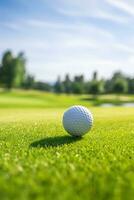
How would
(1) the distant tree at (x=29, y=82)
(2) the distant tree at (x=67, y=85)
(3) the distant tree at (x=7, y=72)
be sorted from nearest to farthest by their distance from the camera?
(3) the distant tree at (x=7, y=72), (2) the distant tree at (x=67, y=85), (1) the distant tree at (x=29, y=82)

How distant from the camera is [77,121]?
12180 mm

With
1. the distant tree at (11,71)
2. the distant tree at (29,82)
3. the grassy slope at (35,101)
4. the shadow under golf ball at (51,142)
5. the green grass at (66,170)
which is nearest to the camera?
the green grass at (66,170)

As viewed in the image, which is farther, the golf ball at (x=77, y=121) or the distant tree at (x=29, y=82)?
the distant tree at (x=29, y=82)

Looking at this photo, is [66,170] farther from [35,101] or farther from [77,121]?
[35,101]

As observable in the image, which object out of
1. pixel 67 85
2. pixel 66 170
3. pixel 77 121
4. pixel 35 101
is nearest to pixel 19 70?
pixel 35 101

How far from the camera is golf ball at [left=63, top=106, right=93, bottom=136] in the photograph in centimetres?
1221

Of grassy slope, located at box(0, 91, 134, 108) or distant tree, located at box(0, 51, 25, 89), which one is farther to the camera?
distant tree, located at box(0, 51, 25, 89)

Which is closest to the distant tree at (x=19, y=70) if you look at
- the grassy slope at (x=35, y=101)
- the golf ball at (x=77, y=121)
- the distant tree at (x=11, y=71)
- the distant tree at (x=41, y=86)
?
the distant tree at (x=11, y=71)

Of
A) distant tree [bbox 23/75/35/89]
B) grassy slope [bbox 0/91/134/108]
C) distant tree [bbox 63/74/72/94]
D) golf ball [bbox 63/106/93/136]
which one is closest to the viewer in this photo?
golf ball [bbox 63/106/93/136]

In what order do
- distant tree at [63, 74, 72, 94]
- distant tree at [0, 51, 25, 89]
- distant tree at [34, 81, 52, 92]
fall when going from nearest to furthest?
distant tree at [0, 51, 25, 89], distant tree at [63, 74, 72, 94], distant tree at [34, 81, 52, 92]

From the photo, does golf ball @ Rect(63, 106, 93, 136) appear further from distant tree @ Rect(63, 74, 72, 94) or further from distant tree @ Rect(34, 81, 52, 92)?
distant tree @ Rect(34, 81, 52, 92)

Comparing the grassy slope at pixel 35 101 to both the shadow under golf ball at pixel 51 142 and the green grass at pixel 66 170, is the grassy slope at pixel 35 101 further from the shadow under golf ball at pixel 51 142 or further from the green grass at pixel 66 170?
the green grass at pixel 66 170

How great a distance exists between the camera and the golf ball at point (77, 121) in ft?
40.1

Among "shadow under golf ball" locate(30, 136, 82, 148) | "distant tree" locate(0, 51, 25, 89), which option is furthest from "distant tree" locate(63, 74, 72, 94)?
"shadow under golf ball" locate(30, 136, 82, 148)
